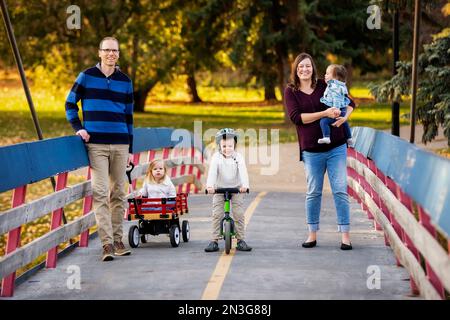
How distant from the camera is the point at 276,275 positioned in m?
9.86

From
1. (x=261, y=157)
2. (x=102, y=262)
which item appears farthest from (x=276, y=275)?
(x=261, y=157)

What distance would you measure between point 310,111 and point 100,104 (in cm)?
214

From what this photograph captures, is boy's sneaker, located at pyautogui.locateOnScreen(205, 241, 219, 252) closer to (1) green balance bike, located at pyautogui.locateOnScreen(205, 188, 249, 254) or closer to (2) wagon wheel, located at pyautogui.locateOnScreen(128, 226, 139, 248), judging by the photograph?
(1) green balance bike, located at pyautogui.locateOnScreen(205, 188, 249, 254)

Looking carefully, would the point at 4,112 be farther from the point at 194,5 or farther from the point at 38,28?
the point at 194,5

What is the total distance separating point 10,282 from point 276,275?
232 cm

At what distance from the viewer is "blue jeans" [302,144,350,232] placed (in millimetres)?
11508

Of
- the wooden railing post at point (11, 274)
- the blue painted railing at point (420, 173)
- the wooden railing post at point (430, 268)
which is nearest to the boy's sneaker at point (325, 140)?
the blue painted railing at point (420, 173)

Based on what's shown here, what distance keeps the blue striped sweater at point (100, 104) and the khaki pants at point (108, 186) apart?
0.11m

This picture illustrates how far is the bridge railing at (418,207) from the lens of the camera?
7172 mm

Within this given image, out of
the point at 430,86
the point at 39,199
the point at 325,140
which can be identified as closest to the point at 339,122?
the point at 325,140

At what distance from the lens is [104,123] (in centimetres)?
1140

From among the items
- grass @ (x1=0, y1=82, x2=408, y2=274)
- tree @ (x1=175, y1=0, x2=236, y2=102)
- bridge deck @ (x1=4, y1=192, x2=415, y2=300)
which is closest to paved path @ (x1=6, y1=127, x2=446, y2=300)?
bridge deck @ (x1=4, y1=192, x2=415, y2=300)

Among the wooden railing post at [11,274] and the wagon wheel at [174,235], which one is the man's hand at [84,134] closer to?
the wagon wheel at [174,235]

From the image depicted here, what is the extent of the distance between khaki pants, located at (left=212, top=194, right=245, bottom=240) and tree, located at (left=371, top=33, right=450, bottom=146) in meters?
10.5
